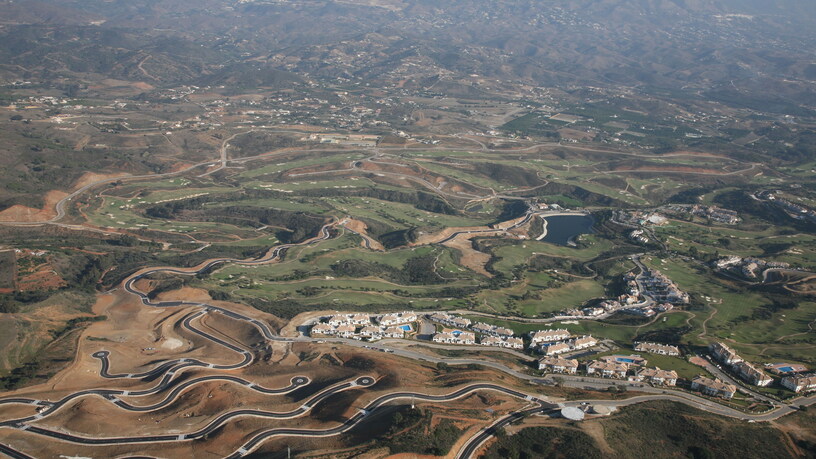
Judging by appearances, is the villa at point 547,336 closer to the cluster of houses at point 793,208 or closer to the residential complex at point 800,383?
the residential complex at point 800,383

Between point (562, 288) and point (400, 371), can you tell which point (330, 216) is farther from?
point (400, 371)

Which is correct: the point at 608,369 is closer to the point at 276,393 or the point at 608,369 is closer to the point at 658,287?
the point at 276,393

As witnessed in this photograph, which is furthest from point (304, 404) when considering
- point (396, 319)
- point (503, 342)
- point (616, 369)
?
point (616, 369)

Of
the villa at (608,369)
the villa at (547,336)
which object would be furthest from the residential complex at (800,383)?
the villa at (547,336)

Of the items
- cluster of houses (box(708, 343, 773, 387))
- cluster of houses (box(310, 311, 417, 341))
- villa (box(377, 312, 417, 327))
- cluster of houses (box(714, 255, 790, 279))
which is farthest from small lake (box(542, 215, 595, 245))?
cluster of houses (box(310, 311, 417, 341))

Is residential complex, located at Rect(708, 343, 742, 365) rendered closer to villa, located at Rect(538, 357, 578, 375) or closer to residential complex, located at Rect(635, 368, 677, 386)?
→ residential complex, located at Rect(635, 368, 677, 386)
